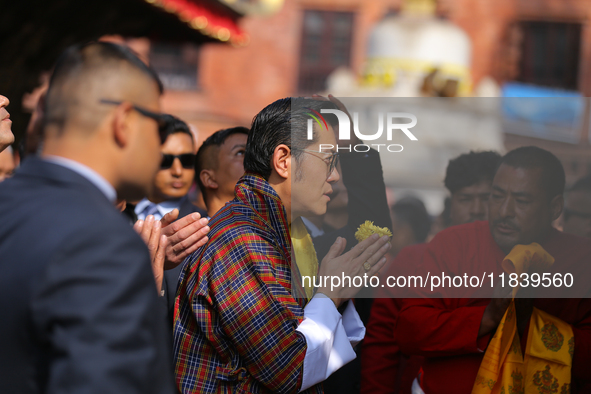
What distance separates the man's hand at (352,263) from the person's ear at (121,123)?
→ 0.78 metres

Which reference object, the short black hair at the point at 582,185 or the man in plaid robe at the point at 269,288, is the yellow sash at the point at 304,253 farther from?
the short black hair at the point at 582,185

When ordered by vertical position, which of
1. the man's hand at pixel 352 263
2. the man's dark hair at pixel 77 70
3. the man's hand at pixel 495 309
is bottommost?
the man's hand at pixel 495 309

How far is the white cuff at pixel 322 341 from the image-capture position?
1.59 m

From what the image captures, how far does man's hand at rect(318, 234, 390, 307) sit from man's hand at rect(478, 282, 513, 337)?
0.40 m

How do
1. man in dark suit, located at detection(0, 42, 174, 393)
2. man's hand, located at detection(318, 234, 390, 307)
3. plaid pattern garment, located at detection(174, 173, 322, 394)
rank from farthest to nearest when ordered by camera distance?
man's hand, located at detection(318, 234, 390, 307), plaid pattern garment, located at detection(174, 173, 322, 394), man in dark suit, located at detection(0, 42, 174, 393)

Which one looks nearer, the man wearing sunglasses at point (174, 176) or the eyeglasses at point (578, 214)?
the eyeglasses at point (578, 214)

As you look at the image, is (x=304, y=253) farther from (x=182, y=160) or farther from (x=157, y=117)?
(x=182, y=160)

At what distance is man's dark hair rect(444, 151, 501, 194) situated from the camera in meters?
1.96

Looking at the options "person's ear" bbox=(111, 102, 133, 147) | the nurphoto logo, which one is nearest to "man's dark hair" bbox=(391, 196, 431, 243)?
the nurphoto logo

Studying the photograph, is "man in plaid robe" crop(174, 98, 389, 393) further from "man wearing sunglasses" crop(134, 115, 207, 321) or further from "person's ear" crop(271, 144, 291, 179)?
"man wearing sunglasses" crop(134, 115, 207, 321)

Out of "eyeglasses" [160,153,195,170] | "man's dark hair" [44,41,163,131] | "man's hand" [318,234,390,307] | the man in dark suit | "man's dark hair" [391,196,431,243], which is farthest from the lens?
"eyeglasses" [160,153,195,170]

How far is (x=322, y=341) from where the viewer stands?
161 cm

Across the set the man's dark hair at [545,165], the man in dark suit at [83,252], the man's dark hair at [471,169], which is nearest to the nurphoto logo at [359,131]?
the man's dark hair at [471,169]

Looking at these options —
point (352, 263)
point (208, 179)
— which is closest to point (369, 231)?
point (352, 263)
